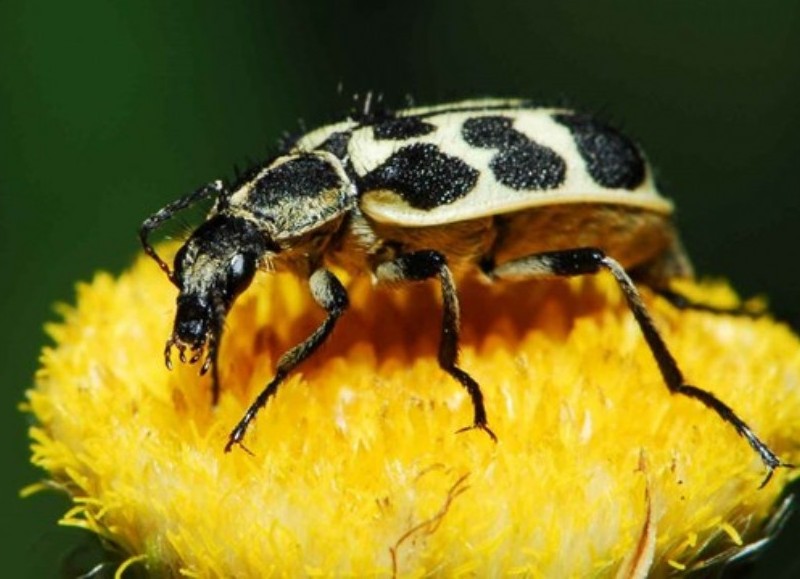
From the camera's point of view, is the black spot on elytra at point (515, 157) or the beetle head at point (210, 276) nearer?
the beetle head at point (210, 276)

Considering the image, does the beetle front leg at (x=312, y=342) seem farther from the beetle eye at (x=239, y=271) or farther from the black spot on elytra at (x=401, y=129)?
the black spot on elytra at (x=401, y=129)

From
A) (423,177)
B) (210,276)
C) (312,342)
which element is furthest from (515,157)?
(210,276)

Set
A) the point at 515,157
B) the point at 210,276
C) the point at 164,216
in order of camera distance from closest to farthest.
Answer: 1. the point at 210,276
2. the point at 164,216
3. the point at 515,157

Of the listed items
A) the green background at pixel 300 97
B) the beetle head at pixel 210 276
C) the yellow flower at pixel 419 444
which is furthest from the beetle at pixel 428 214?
the green background at pixel 300 97

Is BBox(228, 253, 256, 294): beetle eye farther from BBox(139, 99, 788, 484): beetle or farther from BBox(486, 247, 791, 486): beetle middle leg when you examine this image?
BBox(486, 247, 791, 486): beetle middle leg

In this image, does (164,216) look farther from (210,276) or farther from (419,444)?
(419,444)

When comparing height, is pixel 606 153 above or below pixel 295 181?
below

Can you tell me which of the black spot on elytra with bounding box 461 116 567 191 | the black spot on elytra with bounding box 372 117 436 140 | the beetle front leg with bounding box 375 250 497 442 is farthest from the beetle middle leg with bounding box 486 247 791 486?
the black spot on elytra with bounding box 372 117 436 140
